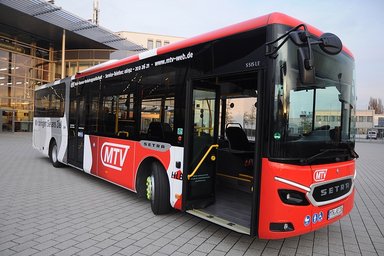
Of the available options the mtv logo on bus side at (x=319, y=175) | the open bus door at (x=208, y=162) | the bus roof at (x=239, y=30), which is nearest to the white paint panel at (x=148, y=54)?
the bus roof at (x=239, y=30)

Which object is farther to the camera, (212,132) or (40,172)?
(40,172)

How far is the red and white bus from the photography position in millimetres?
3541

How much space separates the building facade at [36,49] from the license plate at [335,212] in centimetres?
2345

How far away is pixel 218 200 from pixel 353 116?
2550 millimetres

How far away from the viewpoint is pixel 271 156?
354 centimetres

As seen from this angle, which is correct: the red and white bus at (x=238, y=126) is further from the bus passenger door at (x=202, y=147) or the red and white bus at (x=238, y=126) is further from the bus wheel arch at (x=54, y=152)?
the bus wheel arch at (x=54, y=152)

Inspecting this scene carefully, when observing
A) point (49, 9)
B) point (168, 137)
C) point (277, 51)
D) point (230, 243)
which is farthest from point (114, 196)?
point (49, 9)

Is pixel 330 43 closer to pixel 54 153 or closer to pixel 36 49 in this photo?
pixel 54 153

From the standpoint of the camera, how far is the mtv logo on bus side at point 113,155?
20.8ft

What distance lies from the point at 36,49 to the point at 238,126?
100 ft

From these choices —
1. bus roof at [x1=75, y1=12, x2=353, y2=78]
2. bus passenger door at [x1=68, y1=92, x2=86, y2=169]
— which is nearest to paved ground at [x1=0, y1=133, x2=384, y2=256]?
bus passenger door at [x1=68, y1=92, x2=86, y2=169]

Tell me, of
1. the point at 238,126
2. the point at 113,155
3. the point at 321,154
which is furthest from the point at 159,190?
the point at 321,154

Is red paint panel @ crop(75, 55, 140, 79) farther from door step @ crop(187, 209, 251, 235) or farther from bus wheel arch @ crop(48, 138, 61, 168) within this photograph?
door step @ crop(187, 209, 251, 235)

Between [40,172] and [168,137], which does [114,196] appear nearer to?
[168,137]
